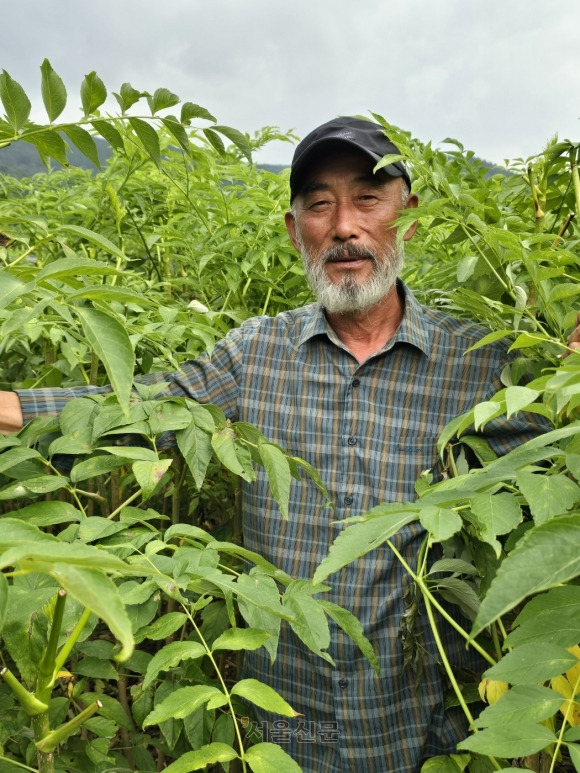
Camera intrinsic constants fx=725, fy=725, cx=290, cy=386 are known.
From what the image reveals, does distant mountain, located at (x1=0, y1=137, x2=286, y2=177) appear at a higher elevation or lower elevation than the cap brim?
higher

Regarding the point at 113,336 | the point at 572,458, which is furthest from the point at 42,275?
the point at 572,458

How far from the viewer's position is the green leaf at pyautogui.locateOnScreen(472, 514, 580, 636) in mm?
575

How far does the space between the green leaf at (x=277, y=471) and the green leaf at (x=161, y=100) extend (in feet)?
2.01

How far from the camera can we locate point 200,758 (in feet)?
2.91

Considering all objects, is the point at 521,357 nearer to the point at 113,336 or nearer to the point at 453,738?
the point at 453,738

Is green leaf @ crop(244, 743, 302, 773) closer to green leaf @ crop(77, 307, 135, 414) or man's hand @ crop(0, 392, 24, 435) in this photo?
green leaf @ crop(77, 307, 135, 414)

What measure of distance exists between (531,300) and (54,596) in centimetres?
136

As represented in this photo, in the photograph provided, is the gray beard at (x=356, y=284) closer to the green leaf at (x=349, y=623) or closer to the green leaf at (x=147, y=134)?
the green leaf at (x=147, y=134)

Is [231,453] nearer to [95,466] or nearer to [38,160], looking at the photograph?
[95,466]

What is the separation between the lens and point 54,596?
2.90ft

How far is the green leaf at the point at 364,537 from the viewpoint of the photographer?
0.75 metres

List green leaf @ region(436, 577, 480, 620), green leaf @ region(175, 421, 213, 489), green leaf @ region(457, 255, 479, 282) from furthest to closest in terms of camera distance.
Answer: green leaf @ region(457, 255, 479, 282), green leaf @ region(436, 577, 480, 620), green leaf @ region(175, 421, 213, 489)

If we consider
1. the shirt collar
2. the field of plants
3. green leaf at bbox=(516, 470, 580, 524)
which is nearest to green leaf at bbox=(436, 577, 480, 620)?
the field of plants

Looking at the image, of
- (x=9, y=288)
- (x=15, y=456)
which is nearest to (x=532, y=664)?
(x=9, y=288)
